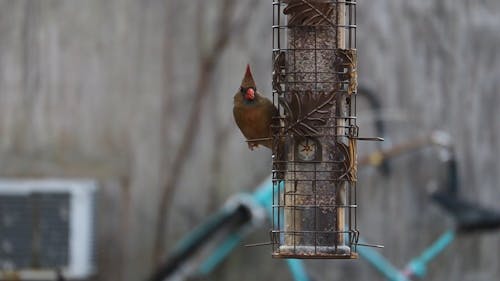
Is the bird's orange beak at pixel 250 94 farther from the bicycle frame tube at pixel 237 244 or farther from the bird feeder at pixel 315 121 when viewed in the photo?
the bicycle frame tube at pixel 237 244

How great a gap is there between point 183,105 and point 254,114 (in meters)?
3.26

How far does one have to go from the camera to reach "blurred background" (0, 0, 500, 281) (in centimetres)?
991

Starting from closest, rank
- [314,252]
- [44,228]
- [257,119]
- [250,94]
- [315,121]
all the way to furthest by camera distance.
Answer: [314,252]
[315,121]
[257,119]
[250,94]
[44,228]

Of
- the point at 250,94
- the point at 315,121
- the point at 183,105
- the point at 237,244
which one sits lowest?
the point at 237,244

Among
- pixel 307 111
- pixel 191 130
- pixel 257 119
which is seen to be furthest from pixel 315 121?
pixel 191 130

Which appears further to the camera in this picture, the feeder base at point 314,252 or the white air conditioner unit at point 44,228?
the white air conditioner unit at point 44,228

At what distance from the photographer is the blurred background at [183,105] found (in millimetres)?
9906

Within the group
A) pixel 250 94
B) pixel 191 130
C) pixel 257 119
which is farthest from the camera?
pixel 191 130

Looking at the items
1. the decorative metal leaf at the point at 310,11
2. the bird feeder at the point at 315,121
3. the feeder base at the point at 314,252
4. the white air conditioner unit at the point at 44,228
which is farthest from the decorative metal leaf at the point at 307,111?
the white air conditioner unit at the point at 44,228

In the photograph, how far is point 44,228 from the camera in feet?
32.1

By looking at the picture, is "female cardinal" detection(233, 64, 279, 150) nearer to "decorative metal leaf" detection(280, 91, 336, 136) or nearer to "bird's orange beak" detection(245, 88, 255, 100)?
"bird's orange beak" detection(245, 88, 255, 100)

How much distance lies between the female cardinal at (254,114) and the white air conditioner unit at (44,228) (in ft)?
10.1

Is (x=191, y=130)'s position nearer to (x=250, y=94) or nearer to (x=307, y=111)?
(x=250, y=94)

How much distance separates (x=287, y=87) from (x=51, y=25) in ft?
12.6
